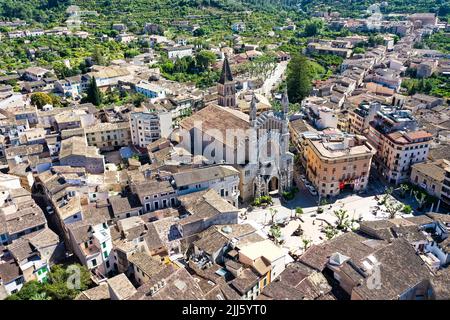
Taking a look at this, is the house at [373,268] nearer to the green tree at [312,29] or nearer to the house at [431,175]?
the house at [431,175]

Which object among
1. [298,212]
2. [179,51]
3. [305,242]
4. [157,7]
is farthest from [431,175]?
[157,7]

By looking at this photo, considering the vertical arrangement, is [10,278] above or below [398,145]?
below

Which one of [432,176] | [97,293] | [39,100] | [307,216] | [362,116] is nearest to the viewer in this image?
[97,293]

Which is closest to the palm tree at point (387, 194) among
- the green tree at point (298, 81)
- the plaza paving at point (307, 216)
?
the plaza paving at point (307, 216)

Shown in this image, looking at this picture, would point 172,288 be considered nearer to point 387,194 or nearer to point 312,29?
point 387,194

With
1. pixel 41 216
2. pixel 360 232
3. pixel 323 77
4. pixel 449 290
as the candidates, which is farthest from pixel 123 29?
pixel 449 290
